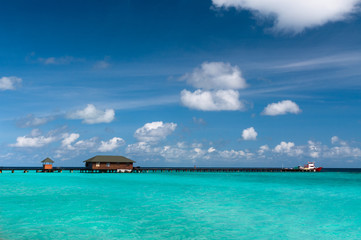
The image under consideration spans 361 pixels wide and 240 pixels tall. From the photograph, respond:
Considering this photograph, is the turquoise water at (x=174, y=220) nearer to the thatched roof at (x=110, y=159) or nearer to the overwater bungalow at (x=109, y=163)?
the overwater bungalow at (x=109, y=163)


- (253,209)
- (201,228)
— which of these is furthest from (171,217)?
(253,209)

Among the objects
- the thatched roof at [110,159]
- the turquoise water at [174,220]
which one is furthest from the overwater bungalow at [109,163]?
the turquoise water at [174,220]

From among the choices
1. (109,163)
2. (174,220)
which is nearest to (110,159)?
(109,163)

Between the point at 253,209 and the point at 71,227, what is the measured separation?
1643cm

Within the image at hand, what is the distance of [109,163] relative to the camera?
102 meters

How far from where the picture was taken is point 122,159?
106m

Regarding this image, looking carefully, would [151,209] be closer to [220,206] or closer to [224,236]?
[220,206]

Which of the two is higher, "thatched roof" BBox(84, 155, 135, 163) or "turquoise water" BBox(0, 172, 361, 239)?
"thatched roof" BBox(84, 155, 135, 163)

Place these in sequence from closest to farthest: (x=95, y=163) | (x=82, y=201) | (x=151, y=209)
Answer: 1. (x=151, y=209)
2. (x=82, y=201)
3. (x=95, y=163)

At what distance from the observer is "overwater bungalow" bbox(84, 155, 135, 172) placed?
100m

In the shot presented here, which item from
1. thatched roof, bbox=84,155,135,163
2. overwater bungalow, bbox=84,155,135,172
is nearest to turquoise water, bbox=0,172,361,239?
overwater bungalow, bbox=84,155,135,172

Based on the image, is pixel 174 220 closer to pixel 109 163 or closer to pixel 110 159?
pixel 109 163

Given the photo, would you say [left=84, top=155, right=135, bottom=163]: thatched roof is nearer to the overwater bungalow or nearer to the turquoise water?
the overwater bungalow

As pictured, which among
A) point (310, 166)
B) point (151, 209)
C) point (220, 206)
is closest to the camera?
point (151, 209)
